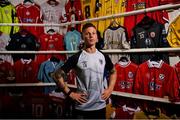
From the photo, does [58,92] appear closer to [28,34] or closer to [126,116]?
[28,34]

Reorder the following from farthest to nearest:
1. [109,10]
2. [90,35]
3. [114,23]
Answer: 1. [109,10]
2. [114,23]
3. [90,35]

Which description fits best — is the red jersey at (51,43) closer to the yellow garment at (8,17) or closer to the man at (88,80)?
the yellow garment at (8,17)

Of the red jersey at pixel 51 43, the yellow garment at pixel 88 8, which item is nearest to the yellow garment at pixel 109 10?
the yellow garment at pixel 88 8

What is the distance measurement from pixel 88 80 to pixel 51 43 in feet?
10.1

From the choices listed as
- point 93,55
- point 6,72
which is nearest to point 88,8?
point 6,72

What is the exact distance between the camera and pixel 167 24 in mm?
3445

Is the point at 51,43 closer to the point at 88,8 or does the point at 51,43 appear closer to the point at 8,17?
the point at 8,17

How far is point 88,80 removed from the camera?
2.46 m

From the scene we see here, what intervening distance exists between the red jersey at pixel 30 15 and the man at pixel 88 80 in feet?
10.00

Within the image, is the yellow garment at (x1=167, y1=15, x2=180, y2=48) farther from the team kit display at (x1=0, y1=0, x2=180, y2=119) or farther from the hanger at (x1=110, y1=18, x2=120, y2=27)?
the hanger at (x1=110, y1=18, x2=120, y2=27)

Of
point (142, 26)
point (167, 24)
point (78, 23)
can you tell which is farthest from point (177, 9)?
point (78, 23)

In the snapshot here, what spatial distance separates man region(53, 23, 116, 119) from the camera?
245 centimetres

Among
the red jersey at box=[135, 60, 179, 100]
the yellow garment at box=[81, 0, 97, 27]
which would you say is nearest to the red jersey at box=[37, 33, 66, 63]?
the yellow garment at box=[81, 0, 97, 27]

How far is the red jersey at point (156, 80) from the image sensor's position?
329cm
